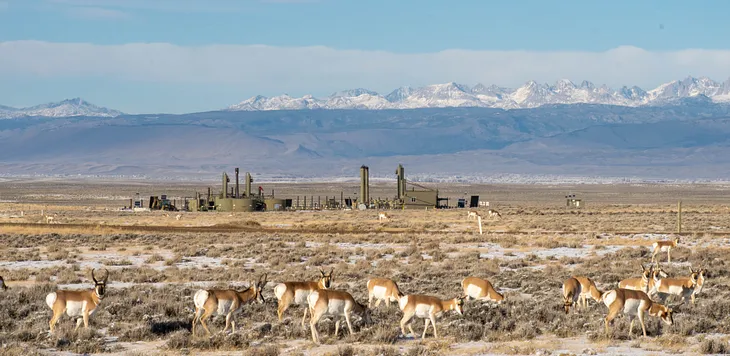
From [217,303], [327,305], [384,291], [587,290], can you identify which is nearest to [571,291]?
[587,290]

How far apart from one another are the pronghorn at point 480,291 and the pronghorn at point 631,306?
298 centimetres

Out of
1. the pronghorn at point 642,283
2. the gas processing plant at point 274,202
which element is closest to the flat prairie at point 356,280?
the pronghorn at point 642,283

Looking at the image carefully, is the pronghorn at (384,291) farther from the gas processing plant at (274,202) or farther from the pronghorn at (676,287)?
the gas processing plant at (274,202)

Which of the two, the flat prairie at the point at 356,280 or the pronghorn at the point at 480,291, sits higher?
the pronghorn at the point at 480,291

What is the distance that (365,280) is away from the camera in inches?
1066

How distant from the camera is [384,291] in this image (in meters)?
20.2

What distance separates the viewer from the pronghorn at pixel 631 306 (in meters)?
18.0

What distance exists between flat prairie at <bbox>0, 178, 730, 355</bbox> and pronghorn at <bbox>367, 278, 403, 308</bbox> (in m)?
0.34

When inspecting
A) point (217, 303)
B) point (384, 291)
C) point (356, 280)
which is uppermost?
point (217, 303)

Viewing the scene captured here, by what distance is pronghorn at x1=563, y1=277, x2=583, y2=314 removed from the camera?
20189 mm

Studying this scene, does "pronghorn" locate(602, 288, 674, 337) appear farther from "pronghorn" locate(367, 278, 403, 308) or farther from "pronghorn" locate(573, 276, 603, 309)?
"pronghorn" locate(367, 278, 403, 308)

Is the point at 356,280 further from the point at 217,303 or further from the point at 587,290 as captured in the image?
the point at 217,303

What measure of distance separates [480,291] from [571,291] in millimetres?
1842

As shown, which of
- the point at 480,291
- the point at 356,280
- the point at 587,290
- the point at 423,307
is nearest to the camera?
the point at 423,307
